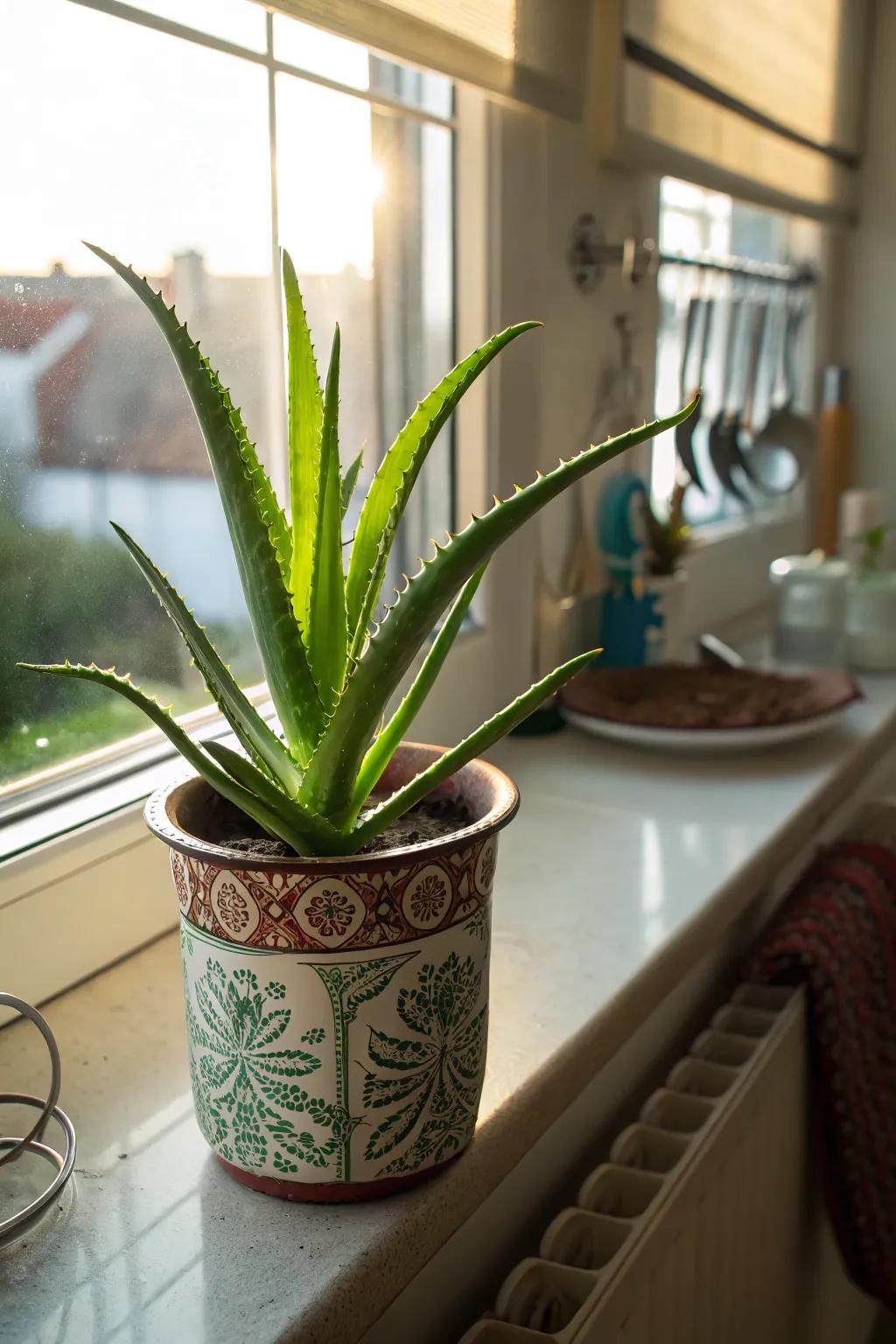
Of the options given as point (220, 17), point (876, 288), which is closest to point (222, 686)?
point (220, 17)

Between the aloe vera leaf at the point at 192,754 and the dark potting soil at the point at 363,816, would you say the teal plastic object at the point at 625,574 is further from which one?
the aloe vera leaf at the point at 192,754

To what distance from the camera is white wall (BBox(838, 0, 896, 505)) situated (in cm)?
189

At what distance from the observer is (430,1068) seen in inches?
20.4

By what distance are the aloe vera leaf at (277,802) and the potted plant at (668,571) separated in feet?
2.93

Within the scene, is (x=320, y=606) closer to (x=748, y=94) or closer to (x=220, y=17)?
(x=220, y=17)

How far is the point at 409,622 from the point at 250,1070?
0.64 ft

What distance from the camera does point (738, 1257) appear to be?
0.92m

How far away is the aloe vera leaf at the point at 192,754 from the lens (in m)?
0.46

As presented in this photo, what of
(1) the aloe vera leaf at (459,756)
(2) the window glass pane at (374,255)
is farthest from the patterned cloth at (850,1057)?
(1) the aloe vera leaf at (459,756)

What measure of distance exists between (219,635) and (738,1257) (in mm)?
593

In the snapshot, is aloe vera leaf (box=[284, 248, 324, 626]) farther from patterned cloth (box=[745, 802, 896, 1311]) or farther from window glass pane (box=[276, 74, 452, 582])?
patterned cloth (box=[745, 802, 896, 1311])

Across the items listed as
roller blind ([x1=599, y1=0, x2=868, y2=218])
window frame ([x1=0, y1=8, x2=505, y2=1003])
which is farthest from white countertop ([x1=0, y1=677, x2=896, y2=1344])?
roller blind ([x1=599, y1=0, x2=868, y2=218])

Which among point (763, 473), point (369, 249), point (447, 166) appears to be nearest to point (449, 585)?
point (369, 249)

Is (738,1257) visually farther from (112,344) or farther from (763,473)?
(763,473)
